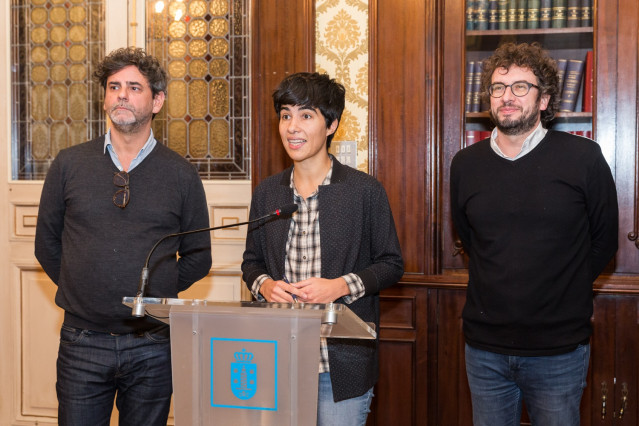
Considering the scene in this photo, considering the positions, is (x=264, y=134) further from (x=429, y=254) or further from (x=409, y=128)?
(x=429, y=254)

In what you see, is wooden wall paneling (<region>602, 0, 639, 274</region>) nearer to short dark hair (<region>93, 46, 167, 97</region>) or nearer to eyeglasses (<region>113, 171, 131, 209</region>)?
short dark hair (<region>93, 46, 167, 97</region>)

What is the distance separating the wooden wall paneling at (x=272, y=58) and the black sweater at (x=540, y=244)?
1.06 m

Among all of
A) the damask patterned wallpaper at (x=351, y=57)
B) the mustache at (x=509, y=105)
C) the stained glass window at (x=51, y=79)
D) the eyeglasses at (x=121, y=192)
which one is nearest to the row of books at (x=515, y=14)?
the damask patterned wallpaper at (x=351, y=57)

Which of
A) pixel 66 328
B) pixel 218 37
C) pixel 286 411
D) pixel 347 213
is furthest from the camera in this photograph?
pixel 218 37

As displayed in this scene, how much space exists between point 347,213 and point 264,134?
107cm

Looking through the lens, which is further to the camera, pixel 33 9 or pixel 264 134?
pixel 33 9

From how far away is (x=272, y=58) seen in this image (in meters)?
2.70

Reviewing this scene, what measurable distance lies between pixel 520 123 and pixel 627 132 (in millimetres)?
810

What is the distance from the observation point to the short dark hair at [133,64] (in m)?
2.09

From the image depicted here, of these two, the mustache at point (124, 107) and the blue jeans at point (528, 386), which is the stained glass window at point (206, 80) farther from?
the blue jeans at point (528, 386)

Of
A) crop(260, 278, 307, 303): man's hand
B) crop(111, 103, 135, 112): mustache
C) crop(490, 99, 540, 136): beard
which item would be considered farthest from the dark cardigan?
crop(111, 103, 135, 112): mustache

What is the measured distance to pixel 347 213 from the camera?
1.77 m

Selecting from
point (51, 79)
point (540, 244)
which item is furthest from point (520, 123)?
point (51, 79)

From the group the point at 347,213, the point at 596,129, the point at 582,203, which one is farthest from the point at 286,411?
the point at 596,129
